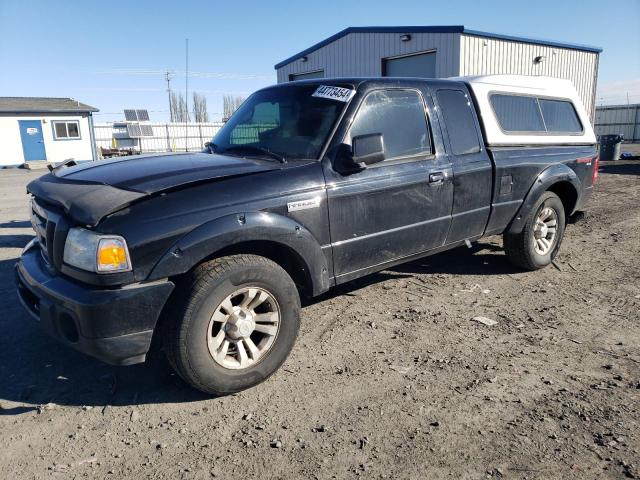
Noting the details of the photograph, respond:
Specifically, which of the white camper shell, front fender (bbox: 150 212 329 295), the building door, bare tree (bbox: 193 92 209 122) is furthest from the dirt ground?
bare tree (bbox: 193 92 209 122)

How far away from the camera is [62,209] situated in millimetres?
2832

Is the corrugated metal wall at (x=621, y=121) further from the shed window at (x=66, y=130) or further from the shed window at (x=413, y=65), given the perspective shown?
the shed window at (x=66, y=130)

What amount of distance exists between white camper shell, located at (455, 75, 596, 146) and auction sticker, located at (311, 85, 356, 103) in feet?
5.40

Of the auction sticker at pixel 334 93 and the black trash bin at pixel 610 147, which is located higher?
the auction sticker at pixel 334 93

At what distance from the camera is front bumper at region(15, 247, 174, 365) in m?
2.54

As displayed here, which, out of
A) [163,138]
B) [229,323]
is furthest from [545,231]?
[163,138]

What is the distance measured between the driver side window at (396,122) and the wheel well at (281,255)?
3.30 ft

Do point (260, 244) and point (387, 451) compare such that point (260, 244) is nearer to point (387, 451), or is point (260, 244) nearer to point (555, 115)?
point (387, 451)

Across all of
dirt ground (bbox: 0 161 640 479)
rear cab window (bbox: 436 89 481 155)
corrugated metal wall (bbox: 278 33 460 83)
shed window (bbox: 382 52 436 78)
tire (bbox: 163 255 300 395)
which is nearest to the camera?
dirt ground (bbox: 0 161 640 479)

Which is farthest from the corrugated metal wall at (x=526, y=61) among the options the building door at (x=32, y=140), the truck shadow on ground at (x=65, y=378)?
the building door at (x=32, y=140)

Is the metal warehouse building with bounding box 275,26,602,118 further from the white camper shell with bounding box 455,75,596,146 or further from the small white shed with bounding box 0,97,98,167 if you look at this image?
the small white shed with bounding box 0,97,98,167

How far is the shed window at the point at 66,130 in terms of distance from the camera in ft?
88.9

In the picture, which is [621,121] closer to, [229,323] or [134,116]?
[134,116]

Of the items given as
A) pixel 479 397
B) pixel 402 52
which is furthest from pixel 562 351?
pixel 402 52
